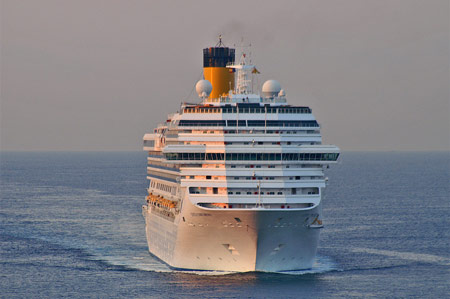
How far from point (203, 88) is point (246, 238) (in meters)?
15.5

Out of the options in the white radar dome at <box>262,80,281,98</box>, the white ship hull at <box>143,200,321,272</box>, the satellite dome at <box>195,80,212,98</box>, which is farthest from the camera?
the satellite dome at <box>195,80,212,98</box>

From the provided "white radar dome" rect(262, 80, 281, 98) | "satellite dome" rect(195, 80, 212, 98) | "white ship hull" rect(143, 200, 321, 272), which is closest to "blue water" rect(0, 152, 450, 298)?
"white ship hull" rect(143, 200, 321, 272)

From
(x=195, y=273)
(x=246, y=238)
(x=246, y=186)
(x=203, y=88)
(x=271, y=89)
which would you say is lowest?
(x=195, y=273)

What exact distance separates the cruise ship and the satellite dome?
4.63 m

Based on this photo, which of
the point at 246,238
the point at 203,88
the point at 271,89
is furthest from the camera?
the point at 203,88

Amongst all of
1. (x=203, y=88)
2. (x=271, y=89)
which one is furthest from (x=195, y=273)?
(x=203, y=88)

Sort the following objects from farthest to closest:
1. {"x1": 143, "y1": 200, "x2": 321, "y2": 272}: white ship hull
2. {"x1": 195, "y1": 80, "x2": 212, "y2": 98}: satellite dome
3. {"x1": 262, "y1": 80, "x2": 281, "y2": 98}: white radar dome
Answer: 1. {"x1": 195, "y1": 80, "x2": 212, "y2": 98}: satellite dome
2. {"x1": 262, "y1": 80, "x2": 281, "y2": 98}: white radar dome
3. {"x1": 143, "y1": 200, "x2": 321, "y2": 272}: white ship hull

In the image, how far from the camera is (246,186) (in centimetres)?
5856

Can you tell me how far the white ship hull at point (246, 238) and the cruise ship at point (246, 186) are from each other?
2.5 inches

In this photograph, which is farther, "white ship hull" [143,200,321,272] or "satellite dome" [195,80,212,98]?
"satellite dome" [195,80,212,98]

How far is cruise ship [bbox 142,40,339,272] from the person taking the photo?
58.2m

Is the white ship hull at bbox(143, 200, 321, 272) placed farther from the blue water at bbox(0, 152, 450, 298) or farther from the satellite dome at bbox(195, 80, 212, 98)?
the satellite dome at bbox(195, 80, 212, 98)

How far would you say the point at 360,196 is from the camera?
436 ft

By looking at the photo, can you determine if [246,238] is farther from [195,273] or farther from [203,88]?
[203,88]
